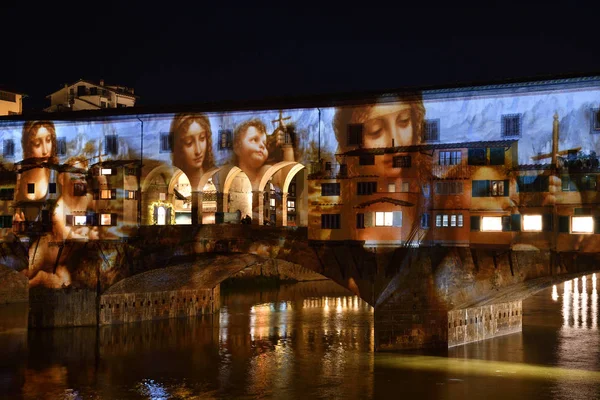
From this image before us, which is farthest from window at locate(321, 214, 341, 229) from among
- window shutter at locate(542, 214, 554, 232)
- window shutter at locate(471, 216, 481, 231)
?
window shutter at locate(542, 214, 554, 232)

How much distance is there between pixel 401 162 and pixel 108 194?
666 inches

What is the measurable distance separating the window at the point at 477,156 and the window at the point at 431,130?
1.86 meters

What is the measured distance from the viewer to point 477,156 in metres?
35.4

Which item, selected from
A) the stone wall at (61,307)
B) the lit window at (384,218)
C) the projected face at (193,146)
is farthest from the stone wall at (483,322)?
the stone wall at (61,307)

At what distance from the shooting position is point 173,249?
1674 inches

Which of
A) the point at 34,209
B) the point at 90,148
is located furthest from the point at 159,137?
the point at 34,209

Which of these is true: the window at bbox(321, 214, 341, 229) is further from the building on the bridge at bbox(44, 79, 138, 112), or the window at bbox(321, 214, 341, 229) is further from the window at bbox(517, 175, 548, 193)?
the building on the bridge at bbox(44, 79, 138, 112)

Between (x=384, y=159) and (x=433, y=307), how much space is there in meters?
7.05

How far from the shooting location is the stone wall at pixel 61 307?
44.1m

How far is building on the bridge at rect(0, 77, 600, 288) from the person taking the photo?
33844 millimetres

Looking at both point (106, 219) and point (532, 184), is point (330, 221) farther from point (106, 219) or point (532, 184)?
point (106, 219)

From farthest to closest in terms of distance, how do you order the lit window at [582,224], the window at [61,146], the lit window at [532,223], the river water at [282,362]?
the window at [61,146], the lit window at [532,223], the lit window at [582,224], the river water at [282,362]

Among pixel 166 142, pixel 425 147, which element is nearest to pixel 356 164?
pixel 425 147

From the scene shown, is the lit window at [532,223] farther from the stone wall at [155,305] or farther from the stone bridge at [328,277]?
the stone wall at [155,305]
